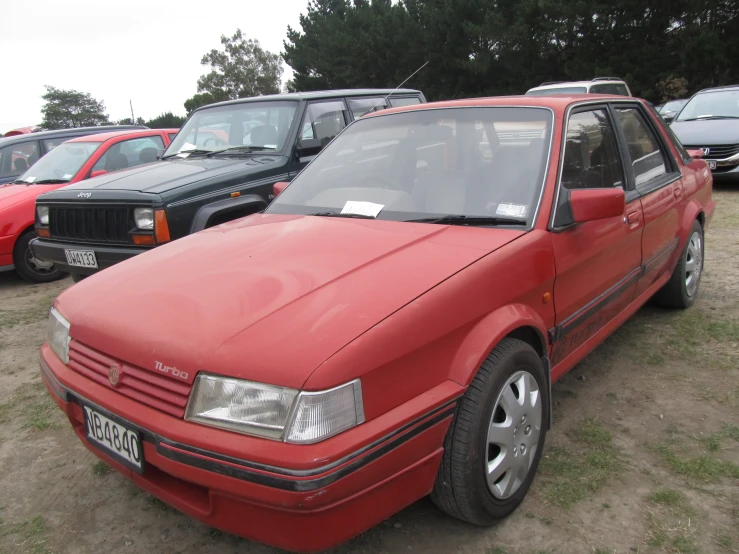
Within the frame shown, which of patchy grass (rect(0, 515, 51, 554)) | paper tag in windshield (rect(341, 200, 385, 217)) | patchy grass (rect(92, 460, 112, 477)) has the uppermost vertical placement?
paper tag in windshield (rect(341, 200, 385, 217))

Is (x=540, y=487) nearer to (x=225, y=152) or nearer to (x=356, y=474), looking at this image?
(x=356, y=474)

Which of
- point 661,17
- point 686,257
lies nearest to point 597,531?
point 686,257

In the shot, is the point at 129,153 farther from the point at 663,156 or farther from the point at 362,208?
the point at 663,156

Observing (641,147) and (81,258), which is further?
(81,258)

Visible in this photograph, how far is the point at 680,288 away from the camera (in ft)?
13.5

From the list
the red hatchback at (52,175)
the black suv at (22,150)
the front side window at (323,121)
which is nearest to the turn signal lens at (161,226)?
the front side window at (323,121)

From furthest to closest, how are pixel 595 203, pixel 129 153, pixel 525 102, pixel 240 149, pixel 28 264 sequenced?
pixel 129 153
pixel 28 264
pixel 240 149
pixel 525 102
pixel 595 203

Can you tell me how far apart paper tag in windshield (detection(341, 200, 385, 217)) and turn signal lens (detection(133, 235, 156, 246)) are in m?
2.05

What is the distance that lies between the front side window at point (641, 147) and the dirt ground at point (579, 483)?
111 cm

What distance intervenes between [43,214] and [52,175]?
6.32 feet

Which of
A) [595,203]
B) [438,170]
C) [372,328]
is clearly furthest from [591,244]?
[372,328]

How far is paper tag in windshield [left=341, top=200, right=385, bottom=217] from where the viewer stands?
2.79 meters

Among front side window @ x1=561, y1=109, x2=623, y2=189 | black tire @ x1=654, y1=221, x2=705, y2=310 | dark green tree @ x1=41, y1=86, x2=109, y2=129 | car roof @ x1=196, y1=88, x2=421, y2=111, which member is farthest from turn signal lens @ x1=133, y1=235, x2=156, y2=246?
dark green tree @ x1=41, y1=86, x2=109, y2=129

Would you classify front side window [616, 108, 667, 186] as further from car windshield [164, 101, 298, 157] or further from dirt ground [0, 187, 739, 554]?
car windshield [164, 101, 298, 157]
